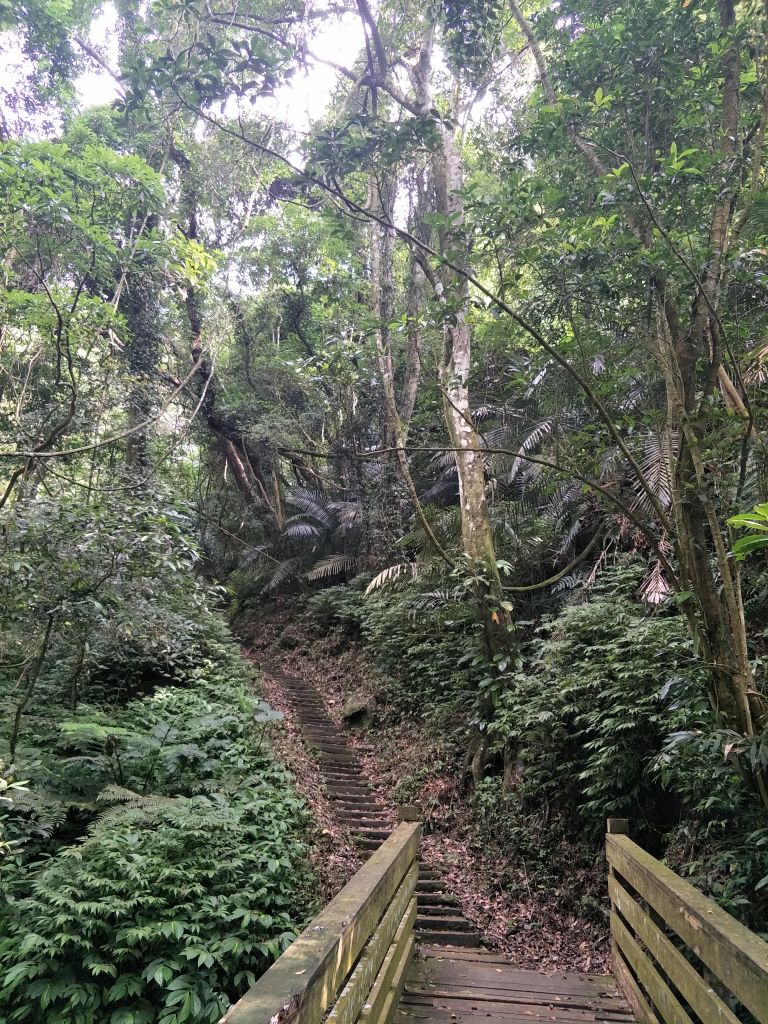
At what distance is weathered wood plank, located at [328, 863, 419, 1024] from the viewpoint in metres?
2.01

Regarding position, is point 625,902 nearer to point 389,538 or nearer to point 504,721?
point 504,721

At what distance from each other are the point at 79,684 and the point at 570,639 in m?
5.71

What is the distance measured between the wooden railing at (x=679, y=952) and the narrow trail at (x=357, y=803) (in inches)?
62.8

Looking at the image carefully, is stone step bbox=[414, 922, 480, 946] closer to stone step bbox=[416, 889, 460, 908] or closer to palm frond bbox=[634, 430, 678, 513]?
stone step bbox=[416, 889, 460, 908]

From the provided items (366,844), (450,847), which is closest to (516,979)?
(366,844)

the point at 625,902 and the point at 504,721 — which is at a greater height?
the point at 504,721

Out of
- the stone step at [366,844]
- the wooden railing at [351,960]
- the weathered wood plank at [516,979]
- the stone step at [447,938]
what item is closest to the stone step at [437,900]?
the stone step at [447,938]

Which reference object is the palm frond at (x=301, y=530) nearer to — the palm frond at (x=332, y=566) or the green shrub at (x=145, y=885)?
the palm frond at (x=332, y=566)

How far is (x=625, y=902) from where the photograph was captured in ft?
12.3

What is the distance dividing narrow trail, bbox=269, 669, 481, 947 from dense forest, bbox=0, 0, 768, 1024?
64cm

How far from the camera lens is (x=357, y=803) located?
7.31 meters

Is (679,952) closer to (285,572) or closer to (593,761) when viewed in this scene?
(593,761)

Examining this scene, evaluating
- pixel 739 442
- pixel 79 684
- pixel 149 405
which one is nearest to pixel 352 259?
pixel 149 405

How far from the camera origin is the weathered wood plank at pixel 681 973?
6.91ft
